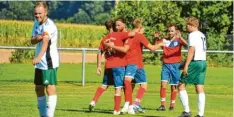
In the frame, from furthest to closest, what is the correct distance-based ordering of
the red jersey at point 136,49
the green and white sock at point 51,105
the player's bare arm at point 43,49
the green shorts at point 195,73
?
A: the red jersey at point 136,49 → the green shorts at point 195,73 → the green and white sock at point 51,105 → the player's bare arm at point 43,49

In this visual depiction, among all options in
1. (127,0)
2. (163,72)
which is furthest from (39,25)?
(127,0)

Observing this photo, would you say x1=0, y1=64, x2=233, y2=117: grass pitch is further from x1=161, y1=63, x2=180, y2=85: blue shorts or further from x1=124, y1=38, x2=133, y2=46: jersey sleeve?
x1=124, y1=38, x2=133, y2=46: jersey sleeve

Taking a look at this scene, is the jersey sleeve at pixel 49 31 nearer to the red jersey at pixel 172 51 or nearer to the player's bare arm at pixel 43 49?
the player's bare arm at pixel 43 49

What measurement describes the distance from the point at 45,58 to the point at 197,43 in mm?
3537

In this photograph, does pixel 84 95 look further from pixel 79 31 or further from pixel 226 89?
pixel 79 31

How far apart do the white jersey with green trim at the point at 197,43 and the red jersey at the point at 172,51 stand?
2249 mm

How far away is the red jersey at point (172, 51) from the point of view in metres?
16.4

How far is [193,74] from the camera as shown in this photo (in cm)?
1414

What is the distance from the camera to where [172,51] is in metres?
16.7

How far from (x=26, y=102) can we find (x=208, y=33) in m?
39.0

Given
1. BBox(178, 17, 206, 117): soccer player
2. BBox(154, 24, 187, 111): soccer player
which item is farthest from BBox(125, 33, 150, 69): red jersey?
BBox(178, 17, 206, 117): soccer player

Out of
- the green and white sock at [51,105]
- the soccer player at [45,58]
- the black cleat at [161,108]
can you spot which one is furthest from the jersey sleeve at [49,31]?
the black cleat at [161,108]

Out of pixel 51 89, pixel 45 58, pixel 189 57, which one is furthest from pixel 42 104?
pixel 189 57

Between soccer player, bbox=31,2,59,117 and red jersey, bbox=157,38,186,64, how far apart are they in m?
4.93
